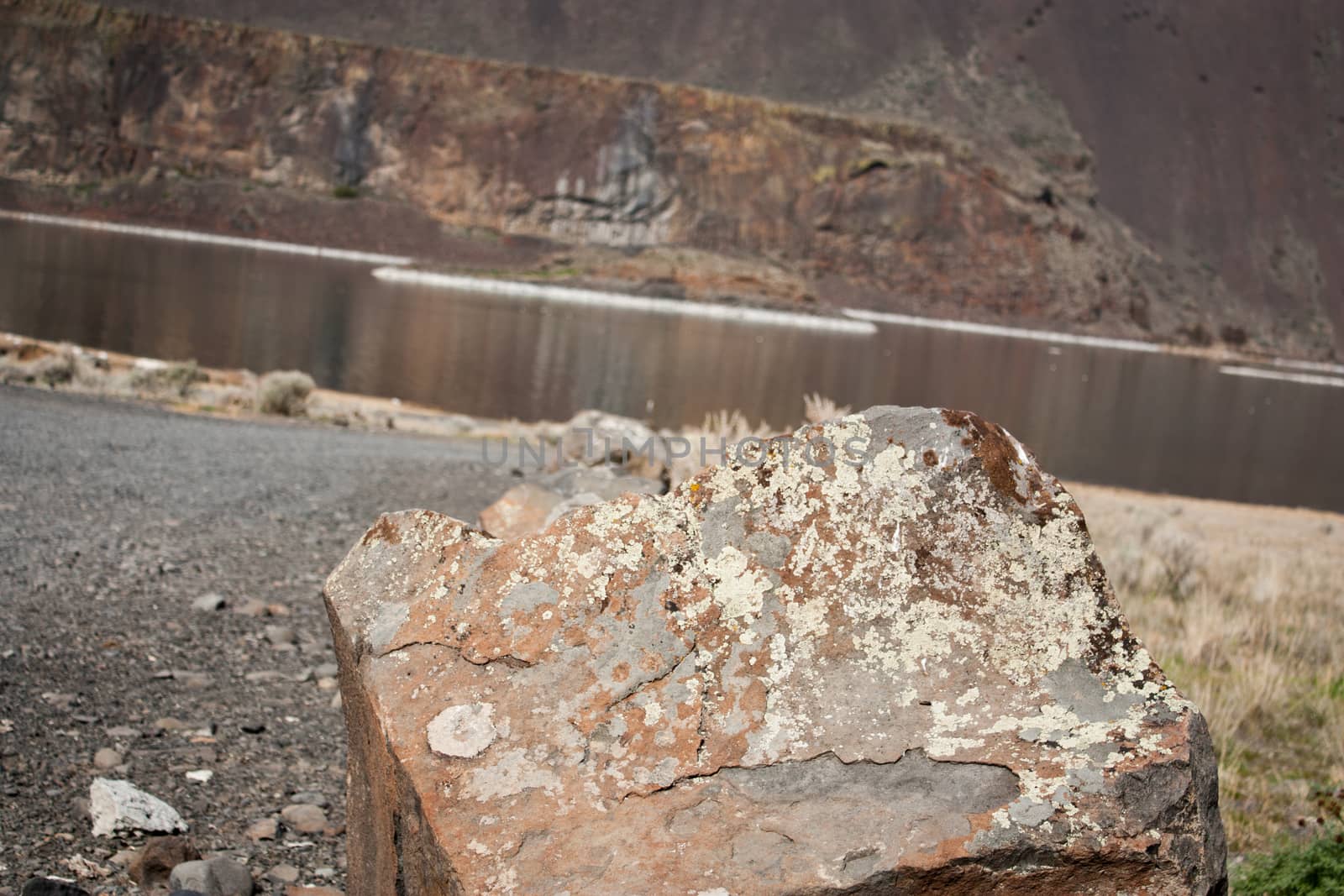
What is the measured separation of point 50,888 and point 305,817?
961 mm

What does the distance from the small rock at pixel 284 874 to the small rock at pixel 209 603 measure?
88.5 inches

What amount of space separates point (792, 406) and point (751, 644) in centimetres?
2475

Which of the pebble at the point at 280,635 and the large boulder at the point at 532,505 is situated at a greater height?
the large boulder at the point at 532,505

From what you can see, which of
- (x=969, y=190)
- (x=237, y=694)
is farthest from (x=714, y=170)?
(x=237, y=694)

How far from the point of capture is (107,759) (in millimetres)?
3580

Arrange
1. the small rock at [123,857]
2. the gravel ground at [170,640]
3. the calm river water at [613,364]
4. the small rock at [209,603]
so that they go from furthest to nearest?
the calm river water at [613,364] → the small rock at [209,603] → the gravel ground at [170,640] → the small rock at [123,857]

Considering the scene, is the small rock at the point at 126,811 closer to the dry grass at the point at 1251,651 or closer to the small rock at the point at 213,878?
the small rock at the point at 213,878

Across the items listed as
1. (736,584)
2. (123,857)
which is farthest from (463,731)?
(123,857)

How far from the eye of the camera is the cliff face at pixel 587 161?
93188mm

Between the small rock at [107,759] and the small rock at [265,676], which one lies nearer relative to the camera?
the small rock at [107,759]

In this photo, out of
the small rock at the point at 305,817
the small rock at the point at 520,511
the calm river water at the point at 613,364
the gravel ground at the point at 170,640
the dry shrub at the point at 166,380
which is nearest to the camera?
the gravel ground at the point at 170,640

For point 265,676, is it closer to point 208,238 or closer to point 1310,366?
point 208,238

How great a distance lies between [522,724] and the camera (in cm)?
214

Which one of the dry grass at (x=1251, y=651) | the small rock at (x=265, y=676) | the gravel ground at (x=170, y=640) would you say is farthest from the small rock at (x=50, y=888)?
the dry grass at (x=1251, y=651)
